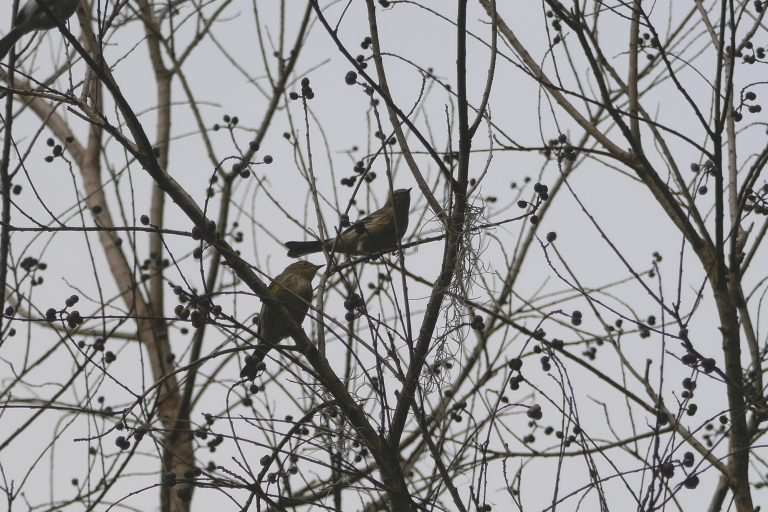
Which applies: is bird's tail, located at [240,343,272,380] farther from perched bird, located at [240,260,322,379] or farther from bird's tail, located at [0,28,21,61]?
bird's tail, located at [0,28,21,61]

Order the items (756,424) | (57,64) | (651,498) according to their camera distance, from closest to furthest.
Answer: (651,498) → (756,424) → (57,64)

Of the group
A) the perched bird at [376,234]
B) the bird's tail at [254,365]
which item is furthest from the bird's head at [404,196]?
the bird's tail at [254,365]

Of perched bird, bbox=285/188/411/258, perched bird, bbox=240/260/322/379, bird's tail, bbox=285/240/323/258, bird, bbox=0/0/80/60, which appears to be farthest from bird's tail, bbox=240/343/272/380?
bird's tail, bbox=285/240/323/258

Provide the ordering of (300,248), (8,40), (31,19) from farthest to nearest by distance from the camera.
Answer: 1. (300,248)
2. (31,19)
3. (8,40)

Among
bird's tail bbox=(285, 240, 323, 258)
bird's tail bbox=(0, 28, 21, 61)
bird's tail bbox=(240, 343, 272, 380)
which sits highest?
bird's tail bbox=(285, 240, 323, 258)

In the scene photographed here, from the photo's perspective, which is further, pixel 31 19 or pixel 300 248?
pixel 300 248

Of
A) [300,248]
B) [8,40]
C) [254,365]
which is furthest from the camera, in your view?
[300,248]

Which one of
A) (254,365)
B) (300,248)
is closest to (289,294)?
(300,248)

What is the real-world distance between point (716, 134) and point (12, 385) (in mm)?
3916

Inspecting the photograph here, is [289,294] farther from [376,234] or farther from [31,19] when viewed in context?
[31,19]

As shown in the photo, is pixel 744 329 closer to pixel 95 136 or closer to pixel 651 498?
pixel 651 498

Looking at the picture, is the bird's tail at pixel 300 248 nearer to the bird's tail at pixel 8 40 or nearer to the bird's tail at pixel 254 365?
the bird's tail at pixel 254 365

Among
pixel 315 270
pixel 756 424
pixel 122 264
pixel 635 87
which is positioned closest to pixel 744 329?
pixel 756 424

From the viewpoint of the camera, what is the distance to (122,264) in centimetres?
828
